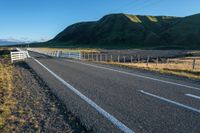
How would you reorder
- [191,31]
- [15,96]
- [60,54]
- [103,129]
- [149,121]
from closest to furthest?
[103,129] → [149,121] → [15,96] → [60,54] → [191,31]

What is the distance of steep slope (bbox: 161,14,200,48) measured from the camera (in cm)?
15025

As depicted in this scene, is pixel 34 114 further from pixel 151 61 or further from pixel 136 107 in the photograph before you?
pixel 151 61

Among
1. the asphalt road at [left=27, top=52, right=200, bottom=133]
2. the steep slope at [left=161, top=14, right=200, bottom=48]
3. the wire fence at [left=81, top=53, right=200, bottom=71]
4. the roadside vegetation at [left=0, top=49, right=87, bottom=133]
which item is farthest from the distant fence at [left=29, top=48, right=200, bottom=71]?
the steep slope at [left=161, top=14, right=200, bottom=48]

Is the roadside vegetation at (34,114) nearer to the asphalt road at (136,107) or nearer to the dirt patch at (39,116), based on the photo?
the dirt patch at (39,116)

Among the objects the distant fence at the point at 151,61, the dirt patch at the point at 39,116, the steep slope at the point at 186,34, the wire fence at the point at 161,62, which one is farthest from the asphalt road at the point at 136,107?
the steep slope at the point at 186,34

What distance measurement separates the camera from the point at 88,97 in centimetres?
939

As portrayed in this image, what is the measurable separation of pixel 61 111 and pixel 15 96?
3298 mm

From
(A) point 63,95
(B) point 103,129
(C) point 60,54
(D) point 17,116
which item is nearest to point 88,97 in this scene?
(A) point 63,95

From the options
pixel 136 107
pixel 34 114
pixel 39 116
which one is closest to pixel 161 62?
pixel 136 107

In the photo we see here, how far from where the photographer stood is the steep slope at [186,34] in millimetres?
150250

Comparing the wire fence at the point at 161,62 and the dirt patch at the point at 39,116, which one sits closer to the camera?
the dirt patch at the point at 39,116

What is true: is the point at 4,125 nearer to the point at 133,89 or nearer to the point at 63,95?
the point at 63,95

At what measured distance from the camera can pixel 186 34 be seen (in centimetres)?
15938

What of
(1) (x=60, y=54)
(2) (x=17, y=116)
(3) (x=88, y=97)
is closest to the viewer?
(2) (x=17, y=116)
